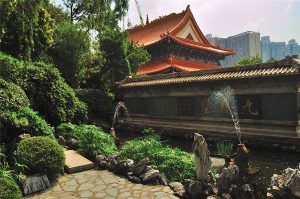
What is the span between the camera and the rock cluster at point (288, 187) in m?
6.25

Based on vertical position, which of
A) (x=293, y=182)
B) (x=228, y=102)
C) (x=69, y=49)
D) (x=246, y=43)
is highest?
(x=246, y=43)

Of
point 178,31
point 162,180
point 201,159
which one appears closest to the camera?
point 201,159

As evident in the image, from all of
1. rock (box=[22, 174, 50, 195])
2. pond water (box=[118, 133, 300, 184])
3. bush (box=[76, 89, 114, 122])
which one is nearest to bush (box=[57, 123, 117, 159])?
rock (box=[22, 174, 50, 195])

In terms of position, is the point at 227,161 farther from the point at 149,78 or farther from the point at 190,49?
the point at 190,49

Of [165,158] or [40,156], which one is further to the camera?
[165,158]

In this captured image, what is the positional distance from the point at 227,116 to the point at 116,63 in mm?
10735

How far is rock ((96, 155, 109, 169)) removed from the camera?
32.6 feet

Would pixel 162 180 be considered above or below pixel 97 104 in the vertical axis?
below

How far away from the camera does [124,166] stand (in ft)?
30.6

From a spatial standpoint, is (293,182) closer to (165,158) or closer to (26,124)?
(165,158)

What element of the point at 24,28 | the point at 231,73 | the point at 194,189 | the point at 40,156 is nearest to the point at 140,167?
the point at 194,189

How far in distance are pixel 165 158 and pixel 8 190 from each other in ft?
14.7

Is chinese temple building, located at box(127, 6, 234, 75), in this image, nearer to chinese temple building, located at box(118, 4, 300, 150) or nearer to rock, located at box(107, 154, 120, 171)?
chinese temple building, located at box(118, 4, 300, 150)

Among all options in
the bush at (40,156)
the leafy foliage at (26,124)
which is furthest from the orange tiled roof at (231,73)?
the bush at (40,156)
